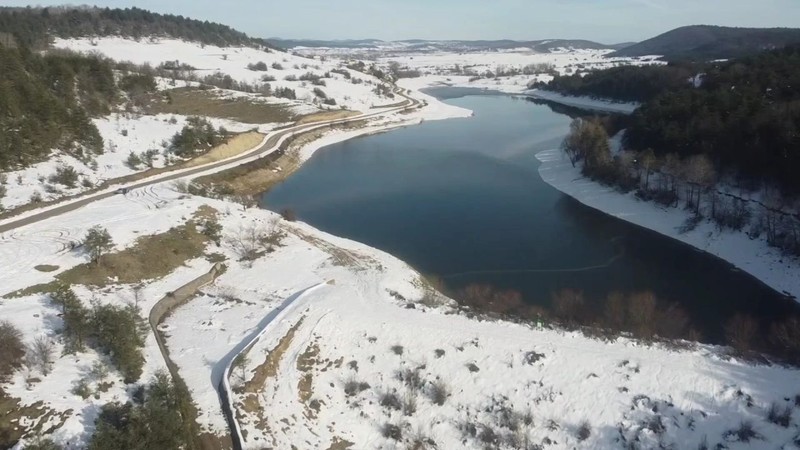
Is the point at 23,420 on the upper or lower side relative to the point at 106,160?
lower

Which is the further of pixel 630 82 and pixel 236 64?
pixel 236 64

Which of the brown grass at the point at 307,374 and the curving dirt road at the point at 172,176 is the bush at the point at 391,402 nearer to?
the brown grass at the point at 307,374

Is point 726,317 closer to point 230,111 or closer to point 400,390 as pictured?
point 400,390

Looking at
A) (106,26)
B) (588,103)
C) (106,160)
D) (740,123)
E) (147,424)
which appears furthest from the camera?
(106,26)

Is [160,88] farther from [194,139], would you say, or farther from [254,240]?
[254,240]

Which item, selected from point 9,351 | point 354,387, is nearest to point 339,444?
point 354,387

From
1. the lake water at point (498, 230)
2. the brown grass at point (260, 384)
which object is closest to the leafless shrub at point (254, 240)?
the lake water at point (498, 230)

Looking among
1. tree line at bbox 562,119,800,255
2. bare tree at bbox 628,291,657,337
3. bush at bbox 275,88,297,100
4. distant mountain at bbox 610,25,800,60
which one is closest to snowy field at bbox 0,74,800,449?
bare tree at bbox 628,291,657,337
